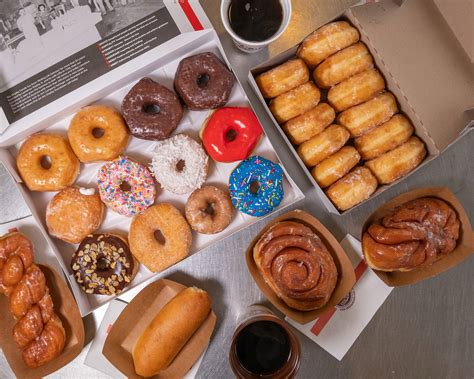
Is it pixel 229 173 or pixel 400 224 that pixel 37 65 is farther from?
pixel 400 224

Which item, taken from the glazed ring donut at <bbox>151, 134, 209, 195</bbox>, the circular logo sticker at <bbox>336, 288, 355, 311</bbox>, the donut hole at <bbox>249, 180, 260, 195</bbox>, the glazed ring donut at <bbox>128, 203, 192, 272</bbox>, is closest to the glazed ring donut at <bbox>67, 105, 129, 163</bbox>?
the glazed ring donut at <bbox>151, 134, 209, 195</bbox>

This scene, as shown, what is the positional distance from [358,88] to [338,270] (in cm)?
66

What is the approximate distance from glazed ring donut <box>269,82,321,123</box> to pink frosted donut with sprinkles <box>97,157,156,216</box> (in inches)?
21.6

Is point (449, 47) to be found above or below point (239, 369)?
above

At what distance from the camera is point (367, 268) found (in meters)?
1.57

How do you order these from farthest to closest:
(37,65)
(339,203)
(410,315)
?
1. (410,315)
2. (37,65)
3. (339,203)

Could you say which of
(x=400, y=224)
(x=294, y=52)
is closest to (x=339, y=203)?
(x=400, y=224)

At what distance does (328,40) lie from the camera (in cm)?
139

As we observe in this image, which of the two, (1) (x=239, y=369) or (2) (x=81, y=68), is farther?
(2) (x=81, y=68)

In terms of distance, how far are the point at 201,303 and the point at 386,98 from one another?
1.00 metres

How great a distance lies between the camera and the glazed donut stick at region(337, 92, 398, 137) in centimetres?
142

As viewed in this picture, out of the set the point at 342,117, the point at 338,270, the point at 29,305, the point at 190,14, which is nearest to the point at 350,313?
the point at 338,270

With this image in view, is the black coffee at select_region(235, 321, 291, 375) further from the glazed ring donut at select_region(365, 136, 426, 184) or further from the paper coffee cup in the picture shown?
the paper coffee cup

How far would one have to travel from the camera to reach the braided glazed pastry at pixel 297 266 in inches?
53.3
